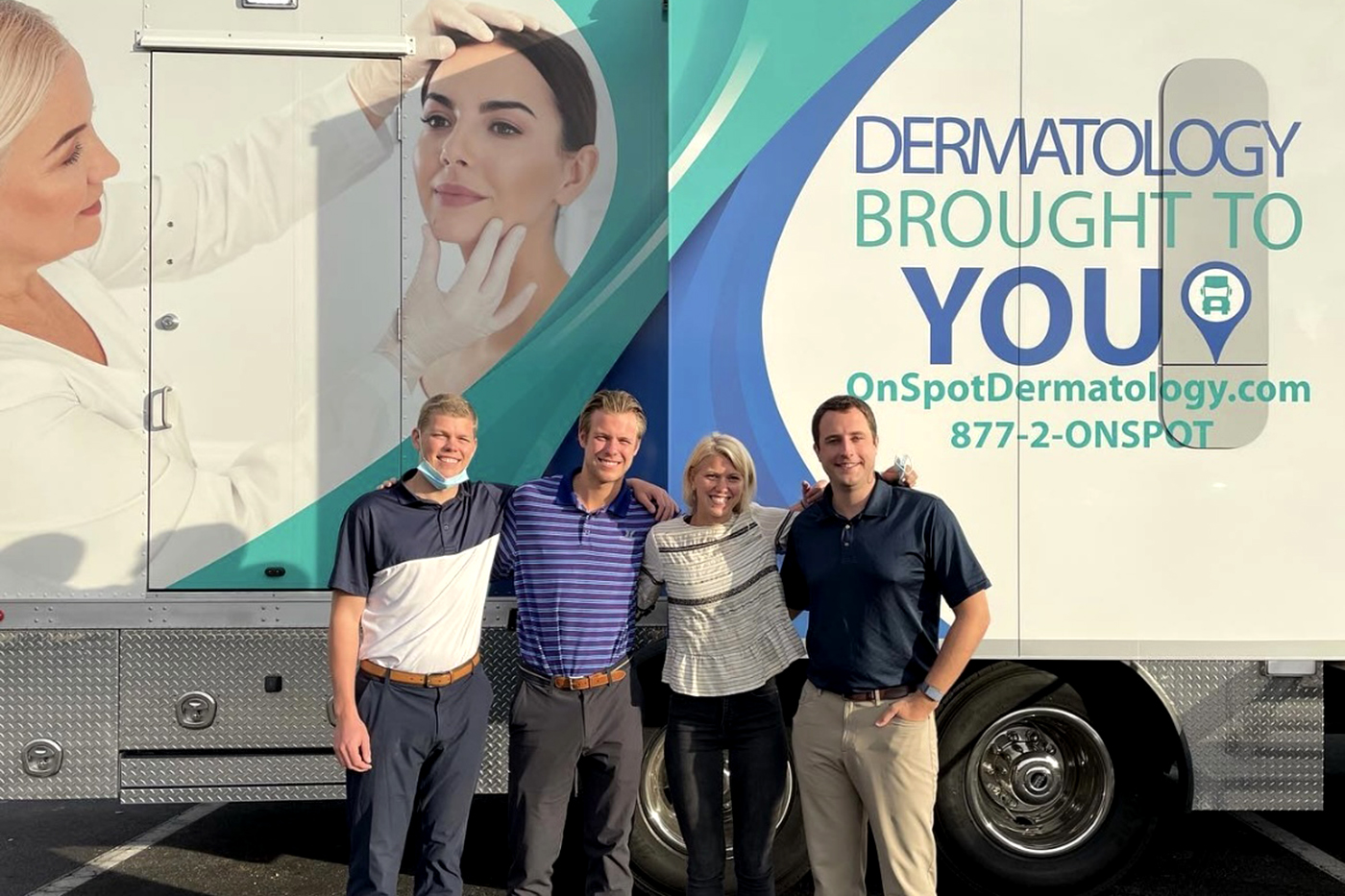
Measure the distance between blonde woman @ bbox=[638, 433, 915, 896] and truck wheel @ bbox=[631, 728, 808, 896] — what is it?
87 centimetres

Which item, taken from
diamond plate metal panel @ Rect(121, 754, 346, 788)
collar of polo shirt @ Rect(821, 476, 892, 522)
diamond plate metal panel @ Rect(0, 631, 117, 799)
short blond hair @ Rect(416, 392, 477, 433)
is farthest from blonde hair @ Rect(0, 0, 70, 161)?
collar of polo shirt @ Rect(821, 476, 892, 522)

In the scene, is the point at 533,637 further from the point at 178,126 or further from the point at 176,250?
the point at 178,126

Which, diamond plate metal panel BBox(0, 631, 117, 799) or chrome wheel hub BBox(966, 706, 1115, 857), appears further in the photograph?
chrome wheel hub BBox(966, 706, 1115, 857)

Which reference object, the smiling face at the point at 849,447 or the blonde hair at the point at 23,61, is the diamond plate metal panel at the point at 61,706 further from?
the smiling face at the point at 849,447

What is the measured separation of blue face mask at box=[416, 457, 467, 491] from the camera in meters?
3.18

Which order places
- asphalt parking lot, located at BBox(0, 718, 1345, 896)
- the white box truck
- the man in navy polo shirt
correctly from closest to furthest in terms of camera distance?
the man in navy polo shirt < the white box truck < asphalt parking lot, located at BBox(0, 718, 1345, 896)

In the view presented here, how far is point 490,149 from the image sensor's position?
4102mm

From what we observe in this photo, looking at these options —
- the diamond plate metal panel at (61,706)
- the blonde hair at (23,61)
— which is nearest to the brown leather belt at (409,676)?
the diamond plate metal panel at (61,706)

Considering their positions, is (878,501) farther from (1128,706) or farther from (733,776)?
(1128,706)

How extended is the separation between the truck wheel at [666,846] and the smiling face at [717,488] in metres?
1.19

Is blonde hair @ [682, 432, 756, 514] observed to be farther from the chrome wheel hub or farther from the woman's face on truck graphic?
the chrome wheel hub

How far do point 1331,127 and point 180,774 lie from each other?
4.59 m

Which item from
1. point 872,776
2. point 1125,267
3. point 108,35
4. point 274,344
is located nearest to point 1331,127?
point 1125,267

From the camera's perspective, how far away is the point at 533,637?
3.22 m
